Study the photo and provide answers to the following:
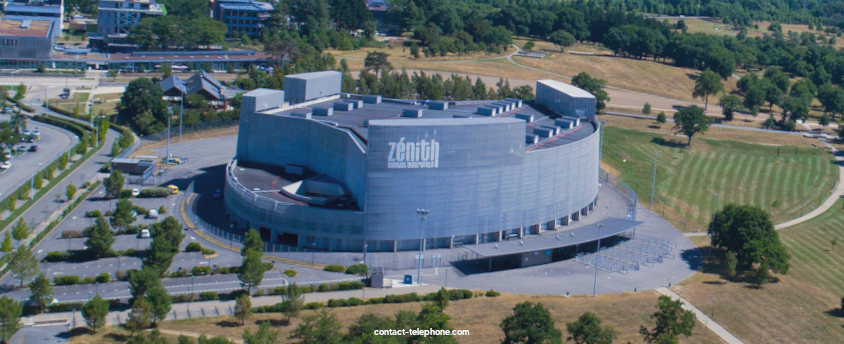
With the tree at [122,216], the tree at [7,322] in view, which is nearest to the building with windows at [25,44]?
the tree at [122,216]

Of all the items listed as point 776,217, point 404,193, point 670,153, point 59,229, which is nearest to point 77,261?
point 59,229

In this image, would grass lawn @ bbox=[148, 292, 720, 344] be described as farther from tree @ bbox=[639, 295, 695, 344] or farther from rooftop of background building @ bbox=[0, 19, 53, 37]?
rooftop of background building @ bbox=[0, 19, 53, 37]

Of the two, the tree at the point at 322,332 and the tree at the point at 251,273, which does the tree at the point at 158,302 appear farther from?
the tree at the point at 322,332

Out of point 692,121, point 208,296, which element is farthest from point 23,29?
point 692,121

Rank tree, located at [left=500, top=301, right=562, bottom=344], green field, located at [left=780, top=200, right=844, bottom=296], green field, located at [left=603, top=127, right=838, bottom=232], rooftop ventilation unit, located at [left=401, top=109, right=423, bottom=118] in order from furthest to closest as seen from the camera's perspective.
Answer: green field, located at [left=603, top=127, right=838, bottom=232] → rooftop ventilation unit, located at [left=401, top=109, right=423, bottom=118] → green field, located at [left=780, top=200, right=844, bottom=296] → tree, located at [left=500, top=301, right=562, bottom=344]

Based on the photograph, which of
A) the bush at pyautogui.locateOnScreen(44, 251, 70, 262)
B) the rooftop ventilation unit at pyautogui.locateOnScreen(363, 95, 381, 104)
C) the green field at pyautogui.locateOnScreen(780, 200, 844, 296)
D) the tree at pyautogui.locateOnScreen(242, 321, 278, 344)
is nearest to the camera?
the tree at pyautogui.locateOnScreen(242, 321, 278, 344)

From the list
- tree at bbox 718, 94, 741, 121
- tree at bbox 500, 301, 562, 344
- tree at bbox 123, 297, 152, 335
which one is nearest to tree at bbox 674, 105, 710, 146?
tree at bbox 718, 94, 741, 121
